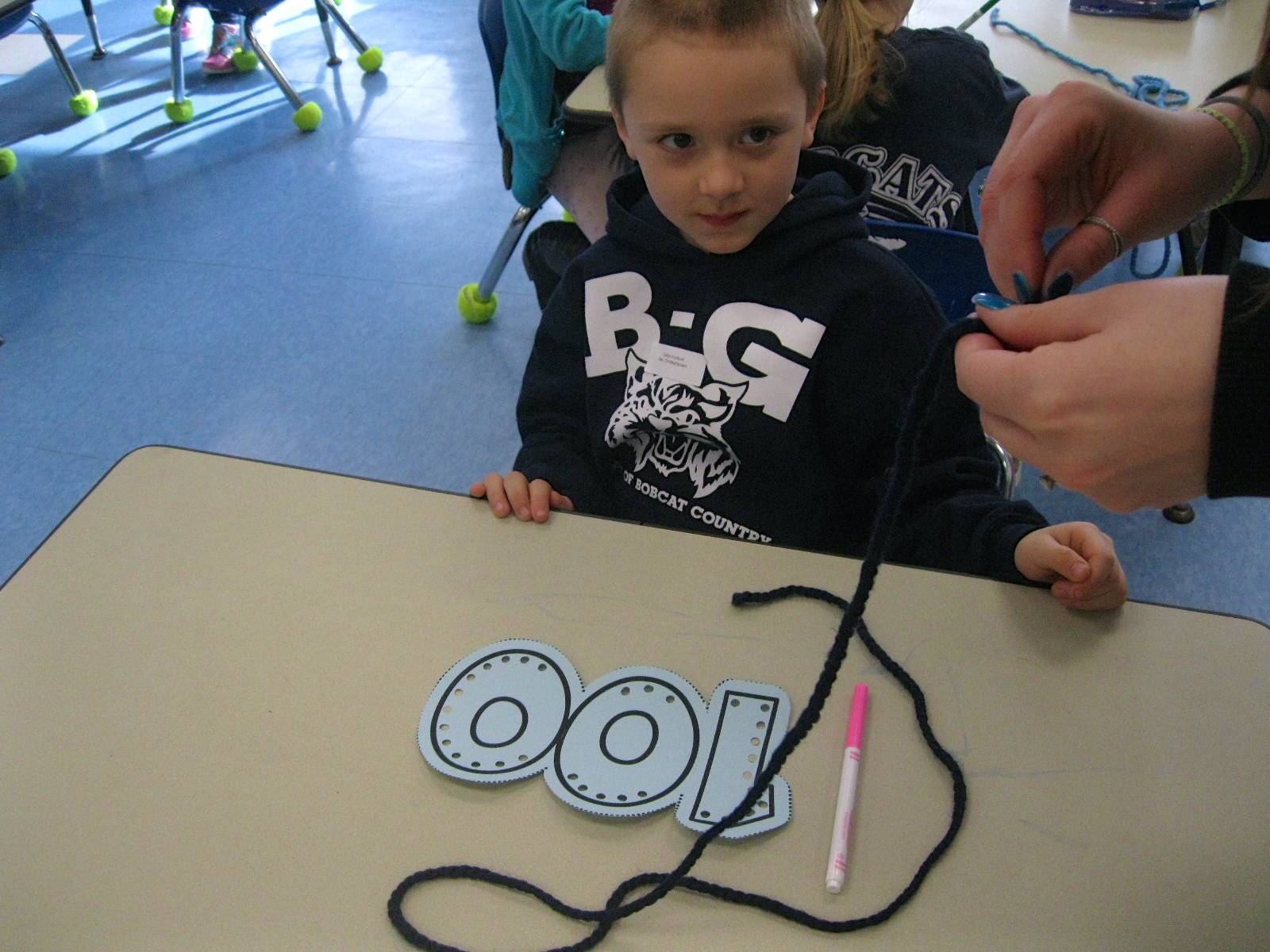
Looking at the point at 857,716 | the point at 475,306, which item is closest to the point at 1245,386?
the point at 857,716

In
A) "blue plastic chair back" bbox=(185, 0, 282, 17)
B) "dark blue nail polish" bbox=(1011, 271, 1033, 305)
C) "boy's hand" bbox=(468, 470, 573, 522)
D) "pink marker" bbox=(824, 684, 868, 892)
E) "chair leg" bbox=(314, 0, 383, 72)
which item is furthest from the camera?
"chair leg" bbox=(314, 0, 383, 72)

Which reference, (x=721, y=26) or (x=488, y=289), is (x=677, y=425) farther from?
(x=488, y=289)

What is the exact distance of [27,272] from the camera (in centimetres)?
270

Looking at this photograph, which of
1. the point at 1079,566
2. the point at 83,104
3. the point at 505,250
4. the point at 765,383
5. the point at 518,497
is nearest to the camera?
the point at 1079,566

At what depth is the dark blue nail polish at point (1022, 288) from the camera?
710 mm

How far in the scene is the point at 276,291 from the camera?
2.57m

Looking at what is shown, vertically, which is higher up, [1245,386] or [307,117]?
[1245,386]

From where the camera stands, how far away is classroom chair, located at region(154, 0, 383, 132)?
3.16m

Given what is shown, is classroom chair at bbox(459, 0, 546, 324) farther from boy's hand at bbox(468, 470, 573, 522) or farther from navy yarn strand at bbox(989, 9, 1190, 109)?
boy's hand at bbox(468, 470, 573, 522)

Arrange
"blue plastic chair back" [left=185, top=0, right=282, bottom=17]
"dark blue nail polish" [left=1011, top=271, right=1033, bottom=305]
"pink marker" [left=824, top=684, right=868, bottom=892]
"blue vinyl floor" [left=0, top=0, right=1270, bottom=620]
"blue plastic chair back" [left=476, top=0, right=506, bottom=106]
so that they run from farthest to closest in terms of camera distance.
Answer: "blue plastic chair back" [left=185, top=0, right=282, bottom=17], "blue vinyl floor" [left=0, top=0, right=1270, bottom=620], "blue plastic chair back" [left=476, top=0, right=506, bottom=106], "dark blue nail polish" [left=1011, top=271, right=1033, bottom=305], "pink marker" [left=824, top=684, right=868, bottom=892]

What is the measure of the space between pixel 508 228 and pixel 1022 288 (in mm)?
1769

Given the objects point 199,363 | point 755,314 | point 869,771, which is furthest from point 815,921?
point 199,363

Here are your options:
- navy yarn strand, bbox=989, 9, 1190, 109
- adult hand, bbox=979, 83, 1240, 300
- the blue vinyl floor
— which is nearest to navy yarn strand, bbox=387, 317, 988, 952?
adult hand, bbox=979, 83, 1240, 300

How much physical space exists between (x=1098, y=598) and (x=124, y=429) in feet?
6.83
